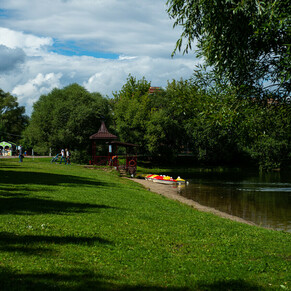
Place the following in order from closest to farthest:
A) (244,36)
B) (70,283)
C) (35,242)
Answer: (70,283) → (35,242) → (244,36)

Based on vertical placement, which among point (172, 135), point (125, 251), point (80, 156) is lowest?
point (125, 251)

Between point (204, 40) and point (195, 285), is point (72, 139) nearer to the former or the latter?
point (204, 40)

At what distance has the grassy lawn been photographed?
752cm

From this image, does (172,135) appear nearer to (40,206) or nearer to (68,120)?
(68,120)

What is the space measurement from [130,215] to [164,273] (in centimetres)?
717

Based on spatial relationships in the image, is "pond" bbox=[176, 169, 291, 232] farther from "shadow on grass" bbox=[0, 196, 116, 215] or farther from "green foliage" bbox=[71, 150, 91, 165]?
"green foliage" bbox=[71, 150, 91, 165]

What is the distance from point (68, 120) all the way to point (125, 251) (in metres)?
58.5

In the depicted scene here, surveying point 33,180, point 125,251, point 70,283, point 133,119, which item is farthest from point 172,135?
point 70,283

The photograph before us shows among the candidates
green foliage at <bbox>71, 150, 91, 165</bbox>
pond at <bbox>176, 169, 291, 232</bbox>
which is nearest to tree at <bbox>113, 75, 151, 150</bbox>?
green foliage at <bbox>71, 150, 91, 165</bbox>

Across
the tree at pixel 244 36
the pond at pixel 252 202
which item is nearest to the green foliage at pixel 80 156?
the pond at pixel 252 202

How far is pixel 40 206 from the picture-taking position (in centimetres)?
1445

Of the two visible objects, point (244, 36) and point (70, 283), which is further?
point (244, 36)

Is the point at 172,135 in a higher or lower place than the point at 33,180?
higher

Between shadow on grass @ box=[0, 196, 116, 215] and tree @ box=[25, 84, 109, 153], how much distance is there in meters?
49.6
